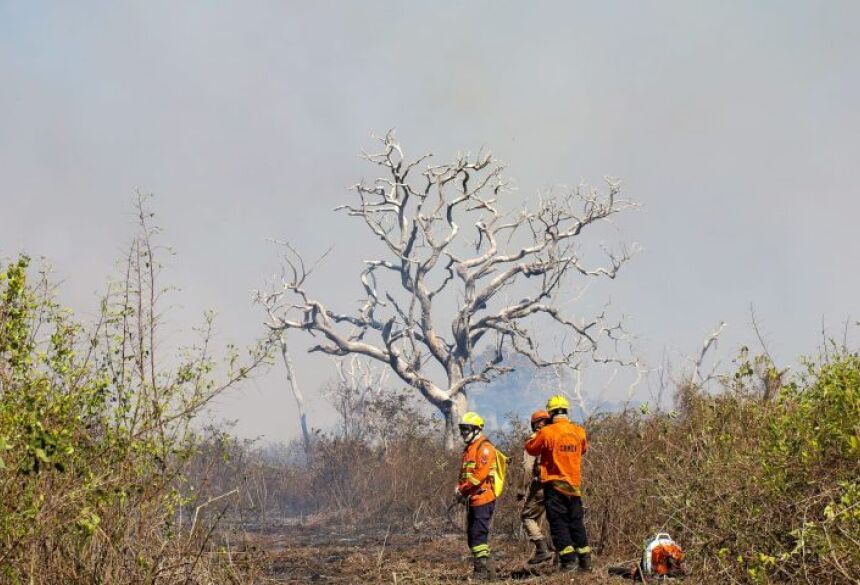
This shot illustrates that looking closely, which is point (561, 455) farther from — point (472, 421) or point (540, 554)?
point (540, 554)

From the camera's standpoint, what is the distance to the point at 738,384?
1303 cm

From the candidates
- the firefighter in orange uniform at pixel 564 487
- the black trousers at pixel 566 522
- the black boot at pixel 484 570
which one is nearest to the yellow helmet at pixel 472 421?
the firefighter in orange uniform at pixel 564 487

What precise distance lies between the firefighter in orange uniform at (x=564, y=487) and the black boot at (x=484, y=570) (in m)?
0.79

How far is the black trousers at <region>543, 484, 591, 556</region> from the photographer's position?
1116 cm

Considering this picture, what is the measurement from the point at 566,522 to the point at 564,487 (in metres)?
0.38

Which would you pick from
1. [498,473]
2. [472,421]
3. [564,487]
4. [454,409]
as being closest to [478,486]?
[498,473]

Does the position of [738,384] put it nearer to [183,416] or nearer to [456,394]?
[183,416]

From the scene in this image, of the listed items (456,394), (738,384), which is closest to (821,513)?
(738,384)

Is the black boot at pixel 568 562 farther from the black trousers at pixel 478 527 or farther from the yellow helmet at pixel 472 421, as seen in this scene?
the yellow helmet at pixel 472 421

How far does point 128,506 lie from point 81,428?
0.67m

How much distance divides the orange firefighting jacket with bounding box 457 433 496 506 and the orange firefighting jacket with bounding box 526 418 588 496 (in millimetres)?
580

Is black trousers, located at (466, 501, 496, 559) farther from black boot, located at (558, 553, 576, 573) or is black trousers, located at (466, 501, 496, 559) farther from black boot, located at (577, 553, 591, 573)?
black boot, located at (577, 553, 591, 573)

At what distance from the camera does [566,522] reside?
36.7 ft

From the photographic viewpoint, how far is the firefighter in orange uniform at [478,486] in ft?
37.2
